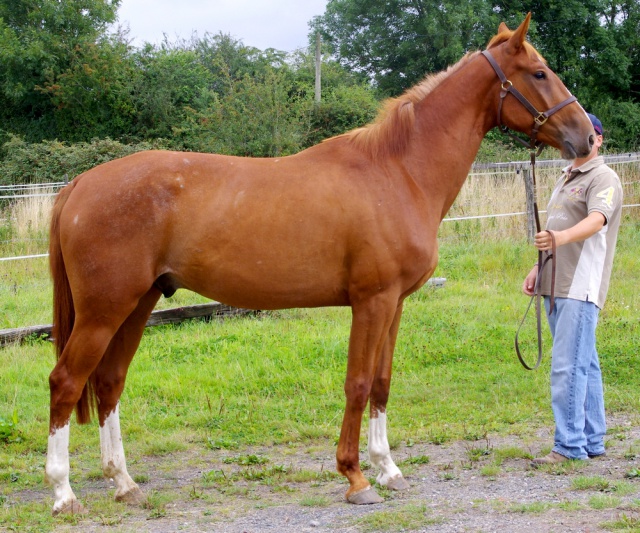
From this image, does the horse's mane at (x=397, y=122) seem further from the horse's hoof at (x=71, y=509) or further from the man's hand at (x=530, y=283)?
the horse's hoof at (x=71, y=509)

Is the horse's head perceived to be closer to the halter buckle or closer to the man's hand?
the halter buckle

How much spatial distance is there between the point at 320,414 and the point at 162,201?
→ 249 centimetres

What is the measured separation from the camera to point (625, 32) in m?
32.0

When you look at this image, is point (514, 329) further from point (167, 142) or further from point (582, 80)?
point (582, 80)

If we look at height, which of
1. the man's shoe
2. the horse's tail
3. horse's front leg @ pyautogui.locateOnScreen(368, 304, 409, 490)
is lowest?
the man's shoe

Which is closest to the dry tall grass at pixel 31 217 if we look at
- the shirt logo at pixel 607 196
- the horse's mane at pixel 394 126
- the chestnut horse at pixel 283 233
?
the chestnut horse at pixel 283 233

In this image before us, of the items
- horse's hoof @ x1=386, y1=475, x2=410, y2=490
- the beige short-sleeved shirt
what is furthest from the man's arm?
horse's hoof @ x1=386, y1=475, x2=410, y2=490

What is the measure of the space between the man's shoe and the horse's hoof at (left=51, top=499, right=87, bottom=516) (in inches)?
109

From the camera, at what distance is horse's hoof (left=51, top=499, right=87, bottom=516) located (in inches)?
151

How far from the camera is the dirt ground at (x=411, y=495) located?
11.7ft

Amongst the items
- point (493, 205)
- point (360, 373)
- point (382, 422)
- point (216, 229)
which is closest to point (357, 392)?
point (360, 373)

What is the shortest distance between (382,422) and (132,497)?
1581 mm

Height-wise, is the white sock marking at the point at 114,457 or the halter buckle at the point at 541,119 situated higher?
the halter buckle at the point at 541,119

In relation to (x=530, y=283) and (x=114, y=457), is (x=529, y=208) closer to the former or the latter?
(x=530, y=283)
